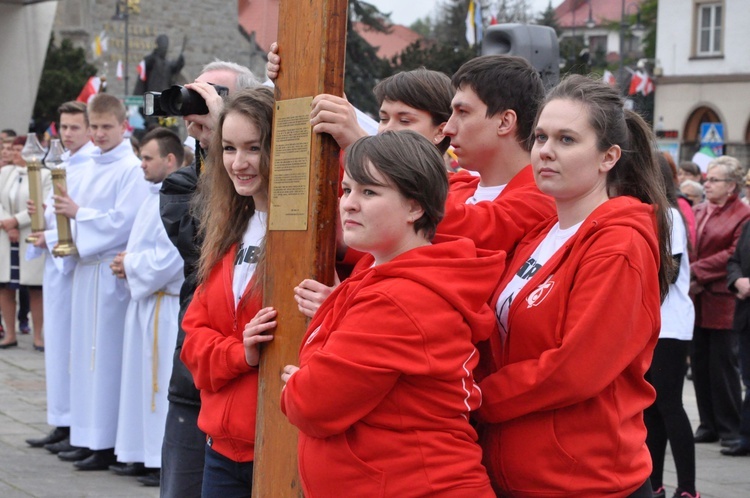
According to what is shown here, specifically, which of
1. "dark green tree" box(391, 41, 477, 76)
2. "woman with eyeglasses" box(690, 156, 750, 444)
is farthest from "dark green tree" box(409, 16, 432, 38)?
"woman with eyeglasses" box(690, 156, 750, 444)

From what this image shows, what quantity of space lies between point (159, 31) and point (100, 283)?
33.6 m

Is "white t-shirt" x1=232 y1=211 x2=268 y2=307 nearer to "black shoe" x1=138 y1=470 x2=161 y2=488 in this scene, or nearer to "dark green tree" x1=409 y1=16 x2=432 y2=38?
"black shoe" x1=138 y1=470 x2=161 y2=488

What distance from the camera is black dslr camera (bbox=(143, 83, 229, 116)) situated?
3842 millimetres

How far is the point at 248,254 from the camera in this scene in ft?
12.2

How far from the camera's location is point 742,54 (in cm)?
4138

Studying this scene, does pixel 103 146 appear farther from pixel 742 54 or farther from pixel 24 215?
pixel 742 54

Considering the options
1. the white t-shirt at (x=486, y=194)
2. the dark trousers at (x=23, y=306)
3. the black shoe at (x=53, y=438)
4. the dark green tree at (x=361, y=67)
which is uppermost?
the dark green tree at (x=361, y=67)

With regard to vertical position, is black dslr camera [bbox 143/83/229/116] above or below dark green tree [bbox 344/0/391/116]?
below

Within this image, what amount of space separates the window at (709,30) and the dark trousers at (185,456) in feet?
135

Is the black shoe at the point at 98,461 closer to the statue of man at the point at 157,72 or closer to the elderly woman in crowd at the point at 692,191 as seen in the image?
the elderly woman in crowd at the point at 692,191

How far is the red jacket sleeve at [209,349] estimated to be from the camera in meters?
3.46

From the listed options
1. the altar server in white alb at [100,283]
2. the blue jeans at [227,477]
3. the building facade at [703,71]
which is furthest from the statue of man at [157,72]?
the blue jeans at [227,477]

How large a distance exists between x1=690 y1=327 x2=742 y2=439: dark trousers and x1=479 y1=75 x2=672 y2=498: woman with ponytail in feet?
19.9

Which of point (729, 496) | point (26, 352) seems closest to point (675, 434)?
point (729, 496)
